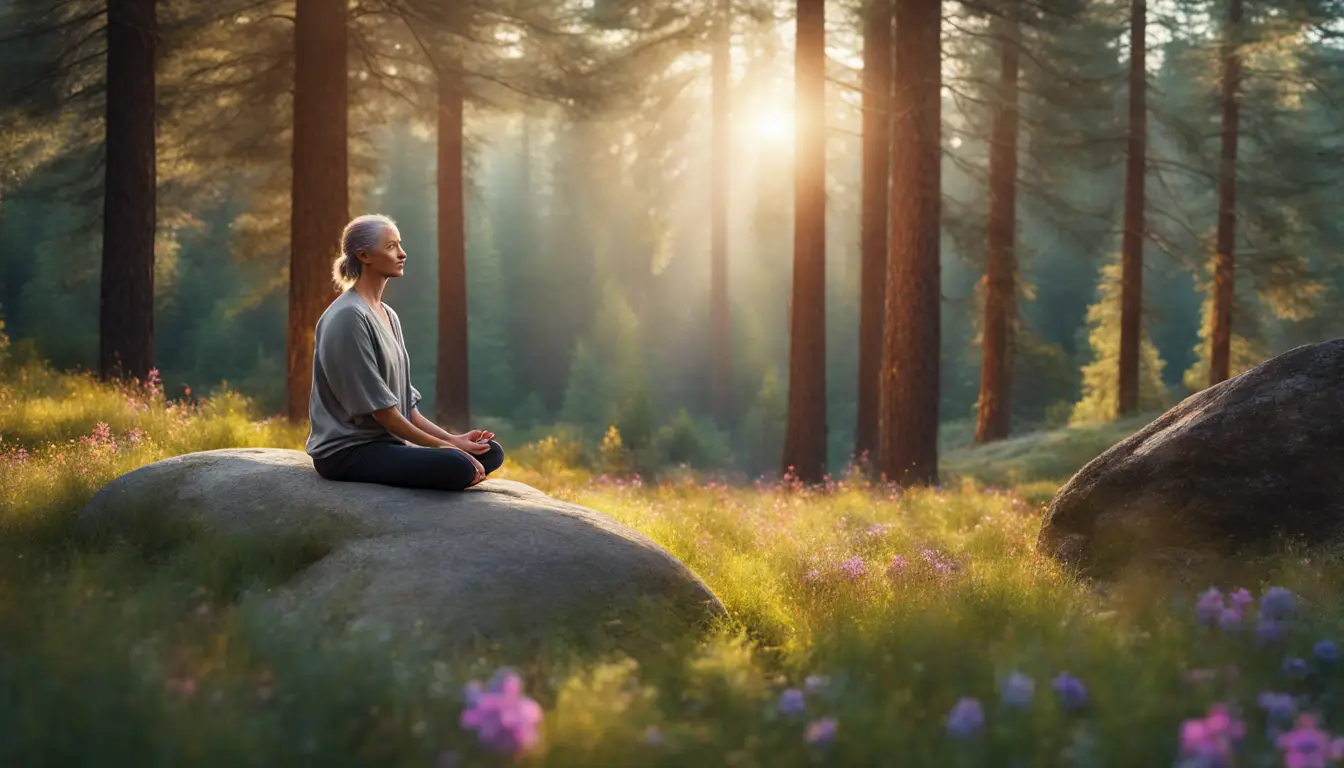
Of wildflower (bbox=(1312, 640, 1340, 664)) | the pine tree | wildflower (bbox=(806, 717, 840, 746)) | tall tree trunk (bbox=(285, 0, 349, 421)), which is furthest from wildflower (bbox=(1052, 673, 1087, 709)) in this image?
the pine tree

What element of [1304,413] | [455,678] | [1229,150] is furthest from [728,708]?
[1229,150]

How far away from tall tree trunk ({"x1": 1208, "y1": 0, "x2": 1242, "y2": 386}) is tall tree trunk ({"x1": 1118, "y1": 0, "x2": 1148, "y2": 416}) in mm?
1668

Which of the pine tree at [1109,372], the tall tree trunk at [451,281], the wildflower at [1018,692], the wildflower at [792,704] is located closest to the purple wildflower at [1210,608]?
the wildflower at [1018,692]

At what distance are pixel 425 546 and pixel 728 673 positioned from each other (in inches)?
71.3

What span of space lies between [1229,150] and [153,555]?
2407 cm

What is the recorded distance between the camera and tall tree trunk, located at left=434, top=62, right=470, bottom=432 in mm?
19688

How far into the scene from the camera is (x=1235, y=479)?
637 centimetres

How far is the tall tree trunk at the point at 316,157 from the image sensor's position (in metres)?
10.7

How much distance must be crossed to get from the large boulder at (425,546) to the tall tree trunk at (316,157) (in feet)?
17.0

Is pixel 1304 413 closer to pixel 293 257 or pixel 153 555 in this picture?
pixel 153 555

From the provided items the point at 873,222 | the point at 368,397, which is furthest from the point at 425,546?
the point at 873,222

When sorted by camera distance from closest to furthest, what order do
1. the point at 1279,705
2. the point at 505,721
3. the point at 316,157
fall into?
the point at 505,721 < the point at 1279,705 < the point at 316,157

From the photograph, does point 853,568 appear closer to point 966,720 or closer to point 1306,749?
point 966,720

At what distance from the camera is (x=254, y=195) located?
59.3 ft
